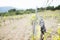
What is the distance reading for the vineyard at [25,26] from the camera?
311cm

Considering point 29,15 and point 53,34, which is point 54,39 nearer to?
point 53,34

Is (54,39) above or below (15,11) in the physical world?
below

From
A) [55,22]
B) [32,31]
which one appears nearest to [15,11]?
[32,31]

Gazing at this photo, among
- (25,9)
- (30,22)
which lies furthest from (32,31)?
(25,9)

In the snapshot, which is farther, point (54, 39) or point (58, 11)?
point (58, 11)

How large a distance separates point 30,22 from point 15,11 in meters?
0.27

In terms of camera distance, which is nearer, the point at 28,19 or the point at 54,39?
the point at 54,39

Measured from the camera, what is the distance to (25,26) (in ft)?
10.5

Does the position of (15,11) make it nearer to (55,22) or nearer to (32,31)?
(32,31)

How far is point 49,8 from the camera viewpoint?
3199mm

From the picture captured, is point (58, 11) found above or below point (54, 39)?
above

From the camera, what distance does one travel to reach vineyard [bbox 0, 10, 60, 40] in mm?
3105

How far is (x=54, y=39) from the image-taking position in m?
2.99

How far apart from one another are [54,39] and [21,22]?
0.56 m
